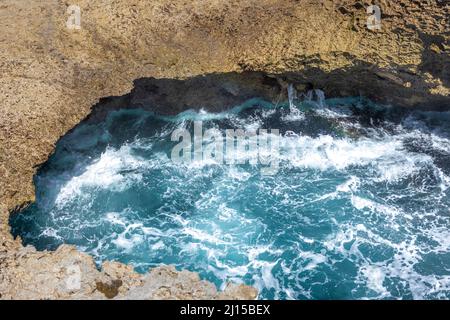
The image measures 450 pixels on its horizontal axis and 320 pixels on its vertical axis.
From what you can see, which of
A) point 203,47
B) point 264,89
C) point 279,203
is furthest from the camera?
point 264,89

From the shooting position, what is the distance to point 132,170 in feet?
66.2

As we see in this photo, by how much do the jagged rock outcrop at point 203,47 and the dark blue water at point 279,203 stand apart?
6.82ft

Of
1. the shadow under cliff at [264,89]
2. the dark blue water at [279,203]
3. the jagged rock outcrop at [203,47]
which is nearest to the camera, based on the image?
the dark blue water at [279,203]

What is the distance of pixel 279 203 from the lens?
18.8m

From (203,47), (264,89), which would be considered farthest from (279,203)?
(203,47)

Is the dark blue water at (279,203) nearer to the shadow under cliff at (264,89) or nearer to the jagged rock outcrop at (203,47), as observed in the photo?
the shadow under cliff at (264,89)

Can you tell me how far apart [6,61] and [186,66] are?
7105mm

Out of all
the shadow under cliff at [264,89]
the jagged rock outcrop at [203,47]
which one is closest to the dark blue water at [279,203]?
the shadow under cliff at [264,89]

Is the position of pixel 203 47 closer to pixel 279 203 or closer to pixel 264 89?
pixel 264 89

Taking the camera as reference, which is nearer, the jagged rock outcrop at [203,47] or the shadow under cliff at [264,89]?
the jagged rock outcrop at [203,47]

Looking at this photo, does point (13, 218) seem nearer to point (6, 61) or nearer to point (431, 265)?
point (6, 61)

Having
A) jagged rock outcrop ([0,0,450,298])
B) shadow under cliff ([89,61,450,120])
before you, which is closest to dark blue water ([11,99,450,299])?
shadow under cliff ([89,61,450,120])

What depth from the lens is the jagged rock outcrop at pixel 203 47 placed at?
60.2 ft

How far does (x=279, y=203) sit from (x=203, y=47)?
7150mm
